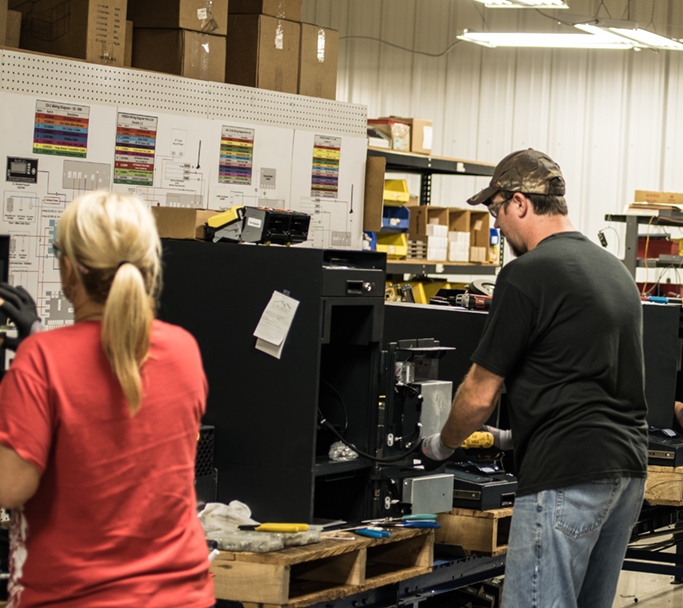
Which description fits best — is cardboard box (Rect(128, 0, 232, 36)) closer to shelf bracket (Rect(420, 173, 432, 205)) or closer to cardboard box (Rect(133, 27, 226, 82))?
cardboard box (Rect(133, 27, 226, 82))

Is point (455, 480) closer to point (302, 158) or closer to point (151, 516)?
point (151, 516)

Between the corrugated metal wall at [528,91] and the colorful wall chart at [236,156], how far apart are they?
15.9 ft

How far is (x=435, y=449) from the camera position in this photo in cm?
235

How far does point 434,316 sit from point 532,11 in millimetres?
6825

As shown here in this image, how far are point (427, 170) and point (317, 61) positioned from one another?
212 cm

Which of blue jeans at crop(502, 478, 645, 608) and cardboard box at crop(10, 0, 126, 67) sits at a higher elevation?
cardboard box at crop(10, 0, 126, 67)

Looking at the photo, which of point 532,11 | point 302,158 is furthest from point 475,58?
point 302,158

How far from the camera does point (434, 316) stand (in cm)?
307

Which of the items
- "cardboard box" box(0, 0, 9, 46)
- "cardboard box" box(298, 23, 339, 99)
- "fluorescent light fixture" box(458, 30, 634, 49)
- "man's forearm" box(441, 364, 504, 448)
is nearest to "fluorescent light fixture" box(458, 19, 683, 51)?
"fluorescent light fixture" box(458, 30, 634, 49)

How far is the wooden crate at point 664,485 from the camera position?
3189 millimetres

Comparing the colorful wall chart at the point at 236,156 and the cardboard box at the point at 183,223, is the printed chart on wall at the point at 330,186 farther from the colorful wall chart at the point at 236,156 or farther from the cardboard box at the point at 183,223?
the cardboard box at the point at 183,223

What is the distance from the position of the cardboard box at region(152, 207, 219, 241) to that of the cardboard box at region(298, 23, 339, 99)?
2460mm

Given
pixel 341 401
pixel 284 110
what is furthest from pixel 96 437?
pixel 284 110

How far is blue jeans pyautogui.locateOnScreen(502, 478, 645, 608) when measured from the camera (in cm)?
189
